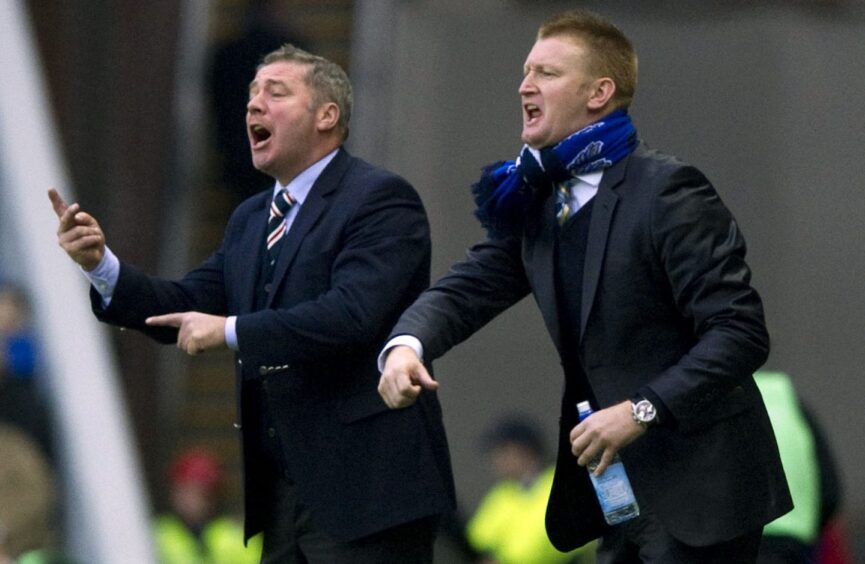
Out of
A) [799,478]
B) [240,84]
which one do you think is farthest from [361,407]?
[240,84]

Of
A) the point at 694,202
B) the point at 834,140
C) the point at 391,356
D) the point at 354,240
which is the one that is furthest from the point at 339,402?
the point at 834,140

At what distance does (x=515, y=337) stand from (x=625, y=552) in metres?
6.80

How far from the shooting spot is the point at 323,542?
6004 millimetres

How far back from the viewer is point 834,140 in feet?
39.4

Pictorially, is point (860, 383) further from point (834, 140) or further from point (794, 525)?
point (794, 525)

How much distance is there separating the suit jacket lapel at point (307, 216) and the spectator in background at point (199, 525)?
4.64 m

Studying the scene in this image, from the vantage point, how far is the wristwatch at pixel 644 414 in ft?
16.8

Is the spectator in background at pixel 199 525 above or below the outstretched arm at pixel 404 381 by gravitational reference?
below

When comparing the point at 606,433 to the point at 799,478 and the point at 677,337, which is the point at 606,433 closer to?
the point at 677,337

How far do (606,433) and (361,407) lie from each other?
3.64 feet

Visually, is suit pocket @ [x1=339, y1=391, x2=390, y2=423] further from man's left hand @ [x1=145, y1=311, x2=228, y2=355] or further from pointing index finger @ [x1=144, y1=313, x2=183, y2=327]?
pointing index finger @ [x1=144, y1=313, x2=183, y2=327]

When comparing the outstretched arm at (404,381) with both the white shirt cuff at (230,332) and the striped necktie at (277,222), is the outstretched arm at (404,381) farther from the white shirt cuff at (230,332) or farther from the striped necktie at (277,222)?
the striped necktie at (277,222)

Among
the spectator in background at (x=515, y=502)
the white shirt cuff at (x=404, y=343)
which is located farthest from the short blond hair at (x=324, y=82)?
the spectator in background at (x=515, y=502)

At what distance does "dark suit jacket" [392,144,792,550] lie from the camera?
516 centimetres
